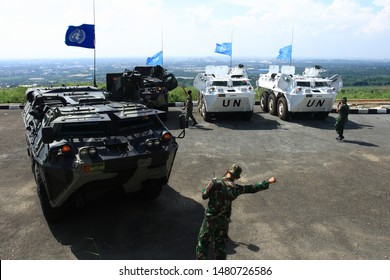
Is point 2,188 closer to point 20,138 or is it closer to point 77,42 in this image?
point 20,138

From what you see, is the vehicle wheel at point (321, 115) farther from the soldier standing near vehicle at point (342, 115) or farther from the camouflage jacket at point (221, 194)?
the camouflage jacket at point (221, 194)

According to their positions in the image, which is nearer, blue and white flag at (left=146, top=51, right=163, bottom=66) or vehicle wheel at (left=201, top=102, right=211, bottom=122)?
vehicle wheel at (left=201, top=102, right=211, bottom=122)

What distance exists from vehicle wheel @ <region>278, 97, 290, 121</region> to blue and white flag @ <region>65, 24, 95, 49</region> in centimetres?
826

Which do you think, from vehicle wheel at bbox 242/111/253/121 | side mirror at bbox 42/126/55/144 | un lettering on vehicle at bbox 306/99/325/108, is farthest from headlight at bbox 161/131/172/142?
un lettering on vehicle at bbox 306/99/325/108

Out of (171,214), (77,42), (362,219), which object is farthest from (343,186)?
(77,42)

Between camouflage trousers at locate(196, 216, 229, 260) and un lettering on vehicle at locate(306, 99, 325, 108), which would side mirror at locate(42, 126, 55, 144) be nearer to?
camouflage trousers at locate(196, 216, 229, 260)

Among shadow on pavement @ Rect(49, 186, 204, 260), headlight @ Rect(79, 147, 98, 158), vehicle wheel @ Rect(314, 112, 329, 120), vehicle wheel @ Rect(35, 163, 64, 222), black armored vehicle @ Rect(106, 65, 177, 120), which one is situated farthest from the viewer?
vehicle wheel @ Rect(314, 112, 329, 120)

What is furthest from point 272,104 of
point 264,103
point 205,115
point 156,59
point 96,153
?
point 96,153

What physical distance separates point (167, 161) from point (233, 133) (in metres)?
6.87

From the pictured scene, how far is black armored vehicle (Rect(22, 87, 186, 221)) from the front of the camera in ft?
17.2

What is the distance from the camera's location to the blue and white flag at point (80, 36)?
634 inches

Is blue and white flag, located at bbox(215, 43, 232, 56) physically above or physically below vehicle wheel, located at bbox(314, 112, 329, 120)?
above

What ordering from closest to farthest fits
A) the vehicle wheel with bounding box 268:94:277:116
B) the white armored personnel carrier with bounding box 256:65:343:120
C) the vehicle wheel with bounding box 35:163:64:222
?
the vehicle wheel with bounding box 35:163:64:222 → the white armored personnel carrier with bounding box 256:65:343:120 → the vehicle wheel with bounding box 268:94:277:116

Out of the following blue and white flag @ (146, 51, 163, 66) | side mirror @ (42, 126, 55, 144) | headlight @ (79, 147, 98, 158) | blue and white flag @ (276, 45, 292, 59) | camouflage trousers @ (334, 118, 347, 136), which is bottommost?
camouflage trousers @ (334, 118, 347, 136)
